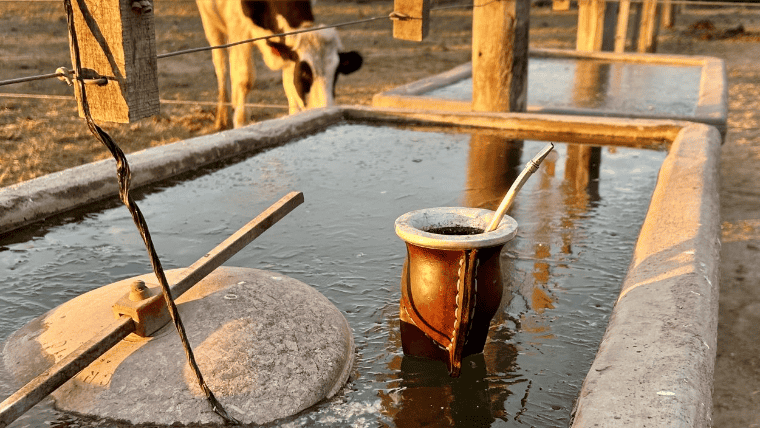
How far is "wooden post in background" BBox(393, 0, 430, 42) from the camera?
4352 mm

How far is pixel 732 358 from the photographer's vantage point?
9.55ft

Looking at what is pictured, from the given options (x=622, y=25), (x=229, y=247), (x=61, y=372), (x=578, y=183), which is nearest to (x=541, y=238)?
(x=578, y=183)

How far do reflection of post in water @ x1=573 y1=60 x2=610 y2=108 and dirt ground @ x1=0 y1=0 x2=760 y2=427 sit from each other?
1140mm

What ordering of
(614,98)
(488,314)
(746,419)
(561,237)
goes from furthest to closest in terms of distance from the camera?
(614,98), (561,237), (746,419), (488,314)

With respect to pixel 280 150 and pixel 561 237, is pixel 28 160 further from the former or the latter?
pixel 561 237

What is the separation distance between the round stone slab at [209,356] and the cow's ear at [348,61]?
466 centimetres

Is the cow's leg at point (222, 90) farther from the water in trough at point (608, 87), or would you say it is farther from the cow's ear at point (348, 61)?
Result: the water in trough at point (608, 87)

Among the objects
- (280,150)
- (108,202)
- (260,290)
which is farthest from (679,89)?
(260,290)

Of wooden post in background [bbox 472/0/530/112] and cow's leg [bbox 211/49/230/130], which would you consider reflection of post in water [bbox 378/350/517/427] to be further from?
cow's leg [bbox 211/49/230/130]

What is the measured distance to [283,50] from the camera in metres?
6.57

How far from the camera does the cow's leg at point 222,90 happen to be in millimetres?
6949

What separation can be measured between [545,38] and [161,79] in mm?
8142

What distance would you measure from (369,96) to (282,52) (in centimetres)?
198

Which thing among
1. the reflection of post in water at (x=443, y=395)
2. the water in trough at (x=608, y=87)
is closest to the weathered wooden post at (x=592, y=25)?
the water in trough at (x=608, y=87)
